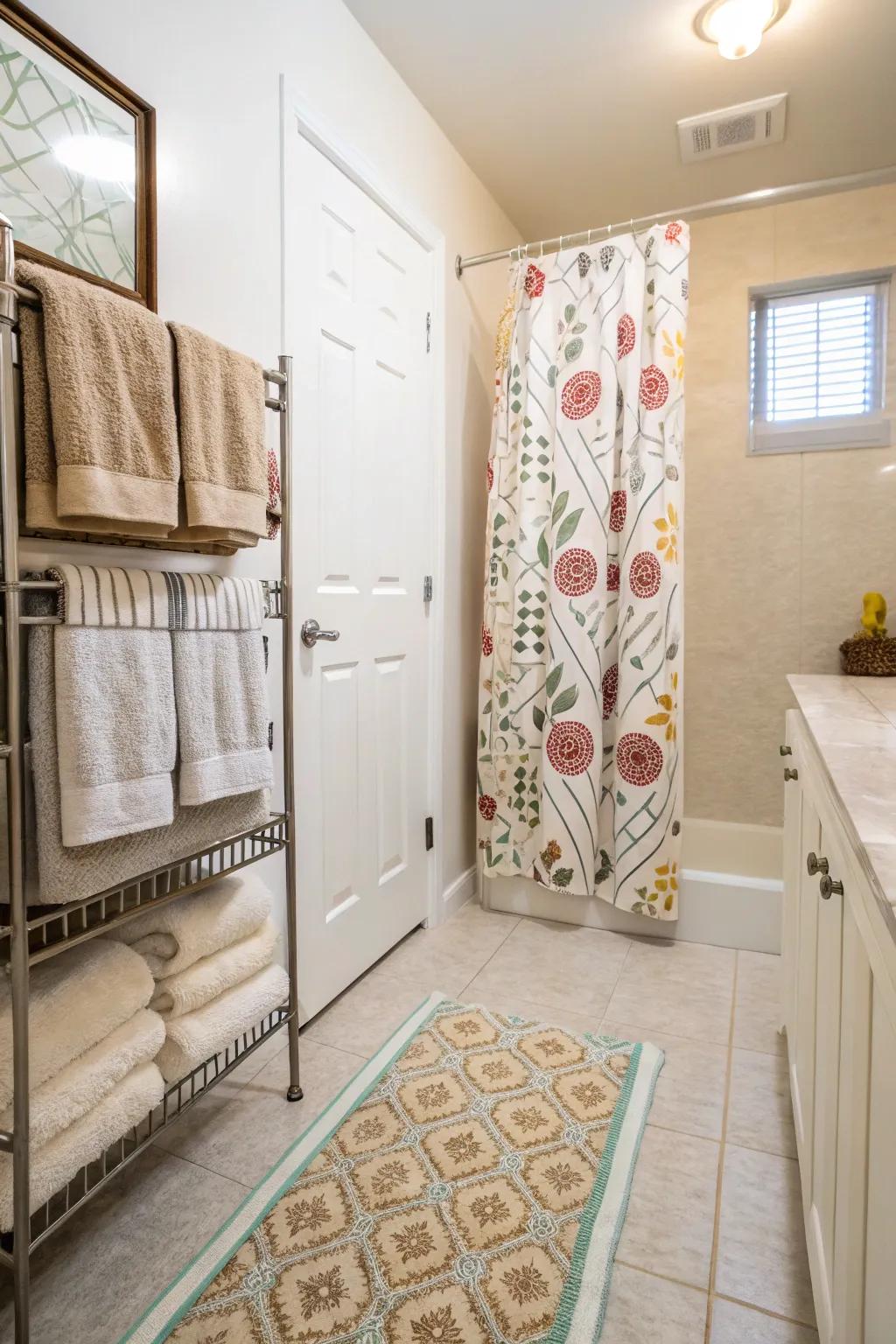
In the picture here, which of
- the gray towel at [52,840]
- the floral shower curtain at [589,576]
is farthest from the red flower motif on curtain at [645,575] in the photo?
the gray towel at [52,840]

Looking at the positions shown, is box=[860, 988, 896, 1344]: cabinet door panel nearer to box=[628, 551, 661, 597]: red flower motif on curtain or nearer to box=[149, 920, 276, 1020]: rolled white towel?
box=[149, 920, 276, 1020]: rolled white towel

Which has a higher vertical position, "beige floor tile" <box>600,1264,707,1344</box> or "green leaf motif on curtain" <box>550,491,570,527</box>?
"green leaf motif on curtain" <box>550,491,570,527</box>

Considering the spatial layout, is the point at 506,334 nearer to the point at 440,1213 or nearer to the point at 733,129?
the point at 733,129

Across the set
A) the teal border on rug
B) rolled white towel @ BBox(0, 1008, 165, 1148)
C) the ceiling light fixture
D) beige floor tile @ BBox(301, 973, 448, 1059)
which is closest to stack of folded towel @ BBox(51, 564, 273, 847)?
rolled white towel @ BBox(0, 1008, 165, 1148)

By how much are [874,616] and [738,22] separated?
1.69 m

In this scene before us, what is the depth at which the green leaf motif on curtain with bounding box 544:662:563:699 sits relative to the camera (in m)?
2.19

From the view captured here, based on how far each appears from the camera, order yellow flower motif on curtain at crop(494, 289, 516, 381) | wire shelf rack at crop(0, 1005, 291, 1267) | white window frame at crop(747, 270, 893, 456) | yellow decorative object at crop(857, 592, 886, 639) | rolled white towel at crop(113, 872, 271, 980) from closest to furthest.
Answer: wire shelf rack at crop(0, 1005, 291, 1267) < rolled white towel at crop(113, 872, 271, 980) < yellow flower motif on curtain at crop(494, 289, 516, 381) < yellow decorative object at crop(857, 592, 886, 639) < white window frame at crop(747, 270, 893, 456)

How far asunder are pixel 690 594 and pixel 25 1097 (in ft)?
8.48

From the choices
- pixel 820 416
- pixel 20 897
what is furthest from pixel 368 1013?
pixel 820 416

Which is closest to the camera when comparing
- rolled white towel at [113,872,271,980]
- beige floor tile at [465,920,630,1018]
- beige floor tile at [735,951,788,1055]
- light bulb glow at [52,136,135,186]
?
light bulb glow at [52,136,135,186]

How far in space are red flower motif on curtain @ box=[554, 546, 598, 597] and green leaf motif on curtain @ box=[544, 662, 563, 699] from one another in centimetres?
22

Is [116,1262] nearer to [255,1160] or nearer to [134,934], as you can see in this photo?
[255,1160]

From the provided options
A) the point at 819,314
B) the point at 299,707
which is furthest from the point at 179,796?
the point at 819,314

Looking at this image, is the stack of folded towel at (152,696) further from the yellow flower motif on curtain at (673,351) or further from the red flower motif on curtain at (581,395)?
the yellow flower motif on curtain at (673,351)
